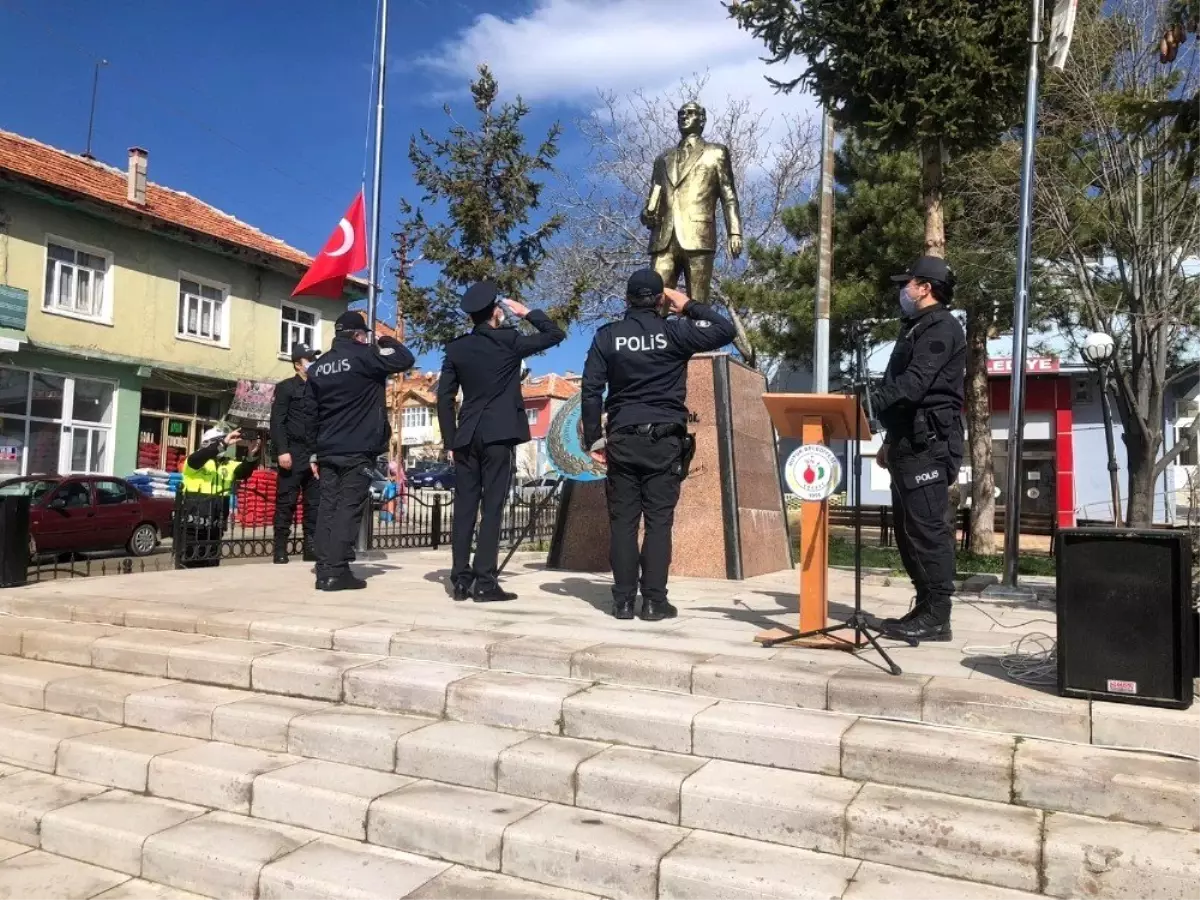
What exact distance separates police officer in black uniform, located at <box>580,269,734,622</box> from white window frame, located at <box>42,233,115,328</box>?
67.0 feet

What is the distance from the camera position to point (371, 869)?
3.23 meters

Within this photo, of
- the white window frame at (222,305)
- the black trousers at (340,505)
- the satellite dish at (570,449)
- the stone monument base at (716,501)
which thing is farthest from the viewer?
the white window frame at (222,305)

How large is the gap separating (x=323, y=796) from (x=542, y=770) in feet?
2.96

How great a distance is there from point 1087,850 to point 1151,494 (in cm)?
1345

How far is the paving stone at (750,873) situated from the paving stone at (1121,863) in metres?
0.61

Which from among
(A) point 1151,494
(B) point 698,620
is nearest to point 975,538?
(A) point 1151,494

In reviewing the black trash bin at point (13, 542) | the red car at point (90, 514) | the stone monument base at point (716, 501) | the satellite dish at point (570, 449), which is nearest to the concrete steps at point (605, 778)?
the black trash bin at point (13, 542)

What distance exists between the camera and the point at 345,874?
3205 millimetres

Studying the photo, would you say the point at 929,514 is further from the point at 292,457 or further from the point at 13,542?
the point at 13,542

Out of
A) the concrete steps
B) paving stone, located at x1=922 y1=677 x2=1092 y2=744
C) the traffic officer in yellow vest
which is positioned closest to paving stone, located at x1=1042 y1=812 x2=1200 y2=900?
the concrete steps

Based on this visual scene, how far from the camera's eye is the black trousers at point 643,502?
5289 millimetres

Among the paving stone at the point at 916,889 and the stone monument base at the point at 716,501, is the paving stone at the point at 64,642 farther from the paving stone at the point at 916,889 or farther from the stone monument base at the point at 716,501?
the paving stone at the point at 916,889

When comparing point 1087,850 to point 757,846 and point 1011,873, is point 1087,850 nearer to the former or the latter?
point 1011,873

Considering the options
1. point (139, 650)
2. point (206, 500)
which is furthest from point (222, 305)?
point (139, 650)
